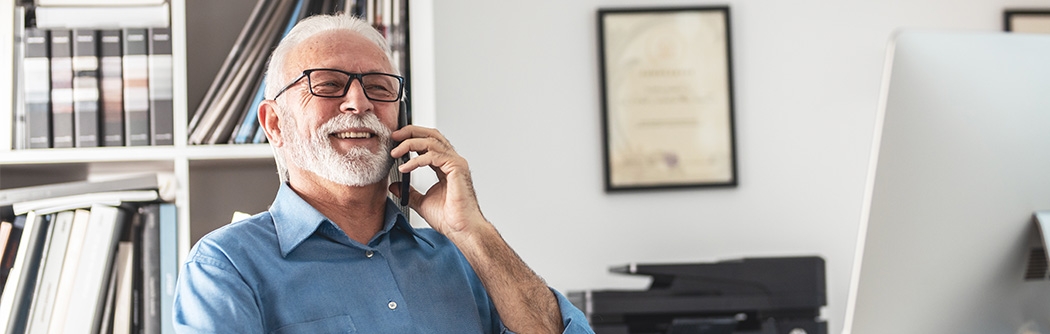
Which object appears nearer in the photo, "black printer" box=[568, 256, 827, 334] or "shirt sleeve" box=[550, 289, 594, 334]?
"shirt sleeve" box=[550, 289, 594, 334]

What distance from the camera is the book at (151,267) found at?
1.74m

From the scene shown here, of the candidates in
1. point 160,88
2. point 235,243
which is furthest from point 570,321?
point 160,88

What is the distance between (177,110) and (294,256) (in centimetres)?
64

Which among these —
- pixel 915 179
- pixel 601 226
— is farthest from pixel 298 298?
pixel 601 226

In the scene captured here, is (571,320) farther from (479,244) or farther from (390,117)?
(390,117)

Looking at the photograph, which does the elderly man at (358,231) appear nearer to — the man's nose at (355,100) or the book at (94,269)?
the man's nose at (355,100)

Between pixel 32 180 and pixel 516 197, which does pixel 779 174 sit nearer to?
pixel 516 197

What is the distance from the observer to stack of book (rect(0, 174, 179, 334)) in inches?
66.7

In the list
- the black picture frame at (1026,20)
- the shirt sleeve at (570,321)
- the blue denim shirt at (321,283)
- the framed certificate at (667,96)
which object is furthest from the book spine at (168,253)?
the black picture frame at (1026,20)

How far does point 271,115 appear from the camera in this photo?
4.72 feet

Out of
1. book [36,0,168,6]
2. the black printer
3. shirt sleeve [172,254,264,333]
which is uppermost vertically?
book [36,0,168,6]

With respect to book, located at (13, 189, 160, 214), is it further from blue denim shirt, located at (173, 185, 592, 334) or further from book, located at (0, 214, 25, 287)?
blue denim shirt, located at (173, 185, 592, 334)

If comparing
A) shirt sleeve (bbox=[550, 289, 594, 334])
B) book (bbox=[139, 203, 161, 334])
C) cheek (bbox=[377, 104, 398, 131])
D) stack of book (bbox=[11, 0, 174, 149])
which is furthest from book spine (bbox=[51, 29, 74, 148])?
shirt sleeve (bbox=[550, 289, 594, 334])

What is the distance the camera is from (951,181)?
1039 millimetres
